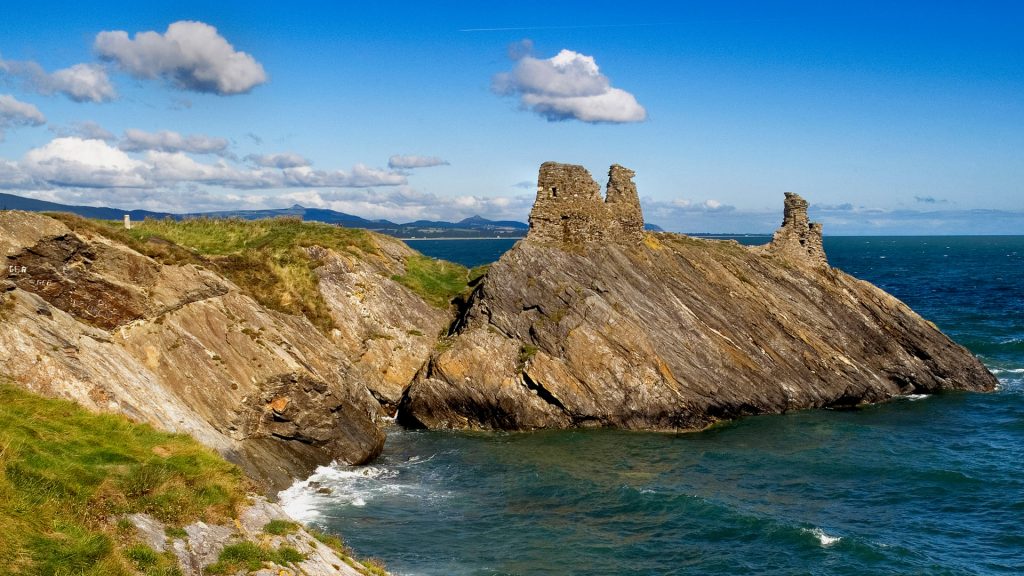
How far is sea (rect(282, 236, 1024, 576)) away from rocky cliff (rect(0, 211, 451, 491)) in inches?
90.7

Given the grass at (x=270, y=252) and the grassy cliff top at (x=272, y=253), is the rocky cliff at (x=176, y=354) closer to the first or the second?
the grassy cliff top at (x=272, y=253)

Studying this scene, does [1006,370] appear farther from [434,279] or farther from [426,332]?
[426,332]

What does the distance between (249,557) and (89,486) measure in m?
3.97

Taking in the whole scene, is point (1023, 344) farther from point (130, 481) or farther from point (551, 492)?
point (130, 481)

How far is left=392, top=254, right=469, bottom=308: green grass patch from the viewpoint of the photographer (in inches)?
1991

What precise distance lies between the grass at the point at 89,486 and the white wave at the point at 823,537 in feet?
64.8

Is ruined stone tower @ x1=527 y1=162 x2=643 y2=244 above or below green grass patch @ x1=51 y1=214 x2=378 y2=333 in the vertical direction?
above

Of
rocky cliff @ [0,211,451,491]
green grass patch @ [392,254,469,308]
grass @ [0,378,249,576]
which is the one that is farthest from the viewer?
green grass patch @ [392,254,469,308]

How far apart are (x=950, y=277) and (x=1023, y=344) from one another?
74.4 m

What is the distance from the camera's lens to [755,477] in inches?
1347

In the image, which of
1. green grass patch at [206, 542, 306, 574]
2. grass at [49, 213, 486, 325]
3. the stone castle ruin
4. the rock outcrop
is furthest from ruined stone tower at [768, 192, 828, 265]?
green grass patch at [206, 542, 306, 574]

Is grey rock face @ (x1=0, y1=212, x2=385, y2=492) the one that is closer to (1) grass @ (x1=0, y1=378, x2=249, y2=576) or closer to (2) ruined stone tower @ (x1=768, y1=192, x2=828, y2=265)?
(1) grass @ (x1=0, y1=378, x2=249, y2=576)

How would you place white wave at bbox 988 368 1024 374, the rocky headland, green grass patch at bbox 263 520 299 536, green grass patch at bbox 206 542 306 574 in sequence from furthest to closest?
white wave at bbox 988 368 1024 374 → the rocky headland → green grass patch at bbox 263 520 299 536 → green grass patch at bbox 206 542 306 574

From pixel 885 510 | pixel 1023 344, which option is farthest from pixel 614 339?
pixel 1023 344
